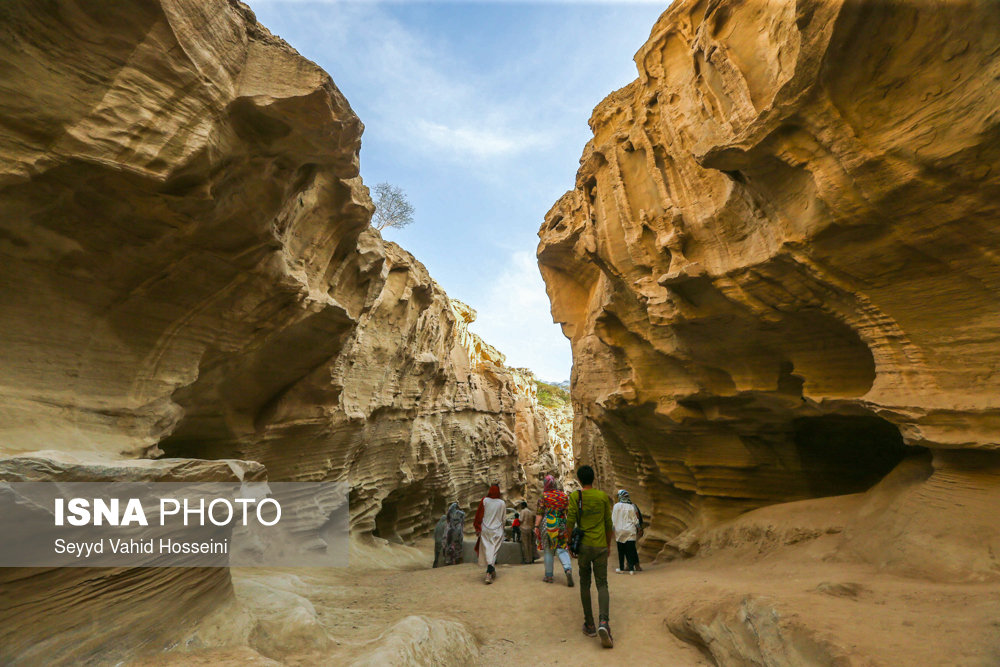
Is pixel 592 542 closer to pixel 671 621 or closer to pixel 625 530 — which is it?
pixel 671 621

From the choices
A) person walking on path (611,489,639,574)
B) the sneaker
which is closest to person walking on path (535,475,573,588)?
person walking on path (611,489,639,574)

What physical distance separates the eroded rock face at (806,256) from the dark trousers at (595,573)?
3.48 m

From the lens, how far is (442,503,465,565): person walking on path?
36.6ft

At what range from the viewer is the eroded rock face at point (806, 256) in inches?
200

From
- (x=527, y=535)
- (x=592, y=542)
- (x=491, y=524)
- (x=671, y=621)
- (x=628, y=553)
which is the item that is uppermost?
(x=592, y=542)

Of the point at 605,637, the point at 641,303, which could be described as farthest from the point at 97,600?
the point at 641,303

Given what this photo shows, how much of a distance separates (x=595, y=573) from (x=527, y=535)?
6.30m

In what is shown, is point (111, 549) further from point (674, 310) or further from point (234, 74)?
point (674, 310)

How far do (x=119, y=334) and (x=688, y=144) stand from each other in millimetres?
9717

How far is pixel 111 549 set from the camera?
354 centimetres

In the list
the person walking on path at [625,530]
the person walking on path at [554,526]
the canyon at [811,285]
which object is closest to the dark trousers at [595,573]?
the canyon at [811,285]

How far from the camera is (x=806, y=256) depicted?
6.59 meters

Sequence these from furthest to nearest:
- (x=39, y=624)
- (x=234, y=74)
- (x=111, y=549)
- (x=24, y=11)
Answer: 1. (x=234, y=74)
2. (x=24, y=11)
3. (x=111, y=549)
4. (x=39, y=624)

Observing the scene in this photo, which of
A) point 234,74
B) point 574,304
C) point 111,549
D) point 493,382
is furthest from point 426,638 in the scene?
point 493,382
